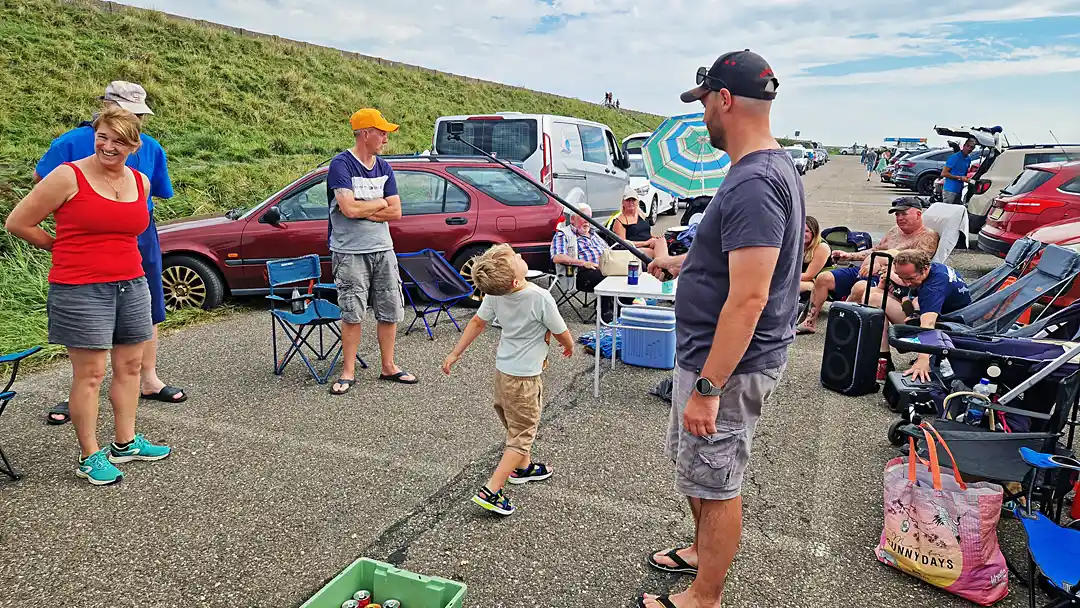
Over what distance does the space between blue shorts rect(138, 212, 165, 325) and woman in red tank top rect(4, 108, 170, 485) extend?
0.49 meters

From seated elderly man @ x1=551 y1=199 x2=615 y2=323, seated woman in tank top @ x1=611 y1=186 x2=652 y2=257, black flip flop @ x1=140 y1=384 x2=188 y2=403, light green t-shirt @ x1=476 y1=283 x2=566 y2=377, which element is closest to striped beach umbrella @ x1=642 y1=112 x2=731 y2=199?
seated woman in tank top @ x1=611 y1=186 x2=652 y2=257

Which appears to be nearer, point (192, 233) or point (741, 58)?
point (741, 58)

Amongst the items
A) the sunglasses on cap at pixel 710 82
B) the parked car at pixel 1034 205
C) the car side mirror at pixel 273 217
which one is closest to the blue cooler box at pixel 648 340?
the sunglasses on cap at pixel 710 82

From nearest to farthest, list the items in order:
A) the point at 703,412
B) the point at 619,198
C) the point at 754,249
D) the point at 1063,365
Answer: the point at 754,249 → the point at 703,412 → the point at 1063,365 → the point at 619,198

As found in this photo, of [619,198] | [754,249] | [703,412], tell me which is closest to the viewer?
[754,249]

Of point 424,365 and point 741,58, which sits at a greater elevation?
point 741,58

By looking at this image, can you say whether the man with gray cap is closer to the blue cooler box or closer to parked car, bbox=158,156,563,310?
the blue cooler box

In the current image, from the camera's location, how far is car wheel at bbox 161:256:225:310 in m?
6.59

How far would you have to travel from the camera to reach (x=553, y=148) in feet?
30.5

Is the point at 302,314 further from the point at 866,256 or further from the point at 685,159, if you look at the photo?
the point at 866,256

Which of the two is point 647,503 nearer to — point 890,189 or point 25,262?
point 25,262

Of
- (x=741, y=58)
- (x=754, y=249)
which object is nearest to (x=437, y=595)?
(x=754, y=249)

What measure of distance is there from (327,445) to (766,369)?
107 inches

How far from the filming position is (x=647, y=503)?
330 centimetres
